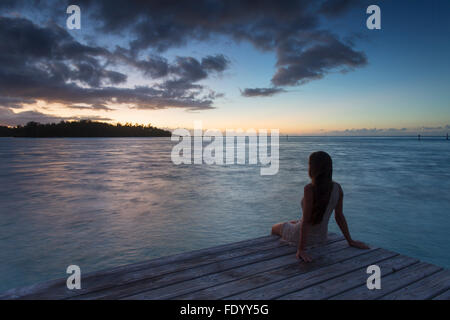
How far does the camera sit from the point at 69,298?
265 centimetres

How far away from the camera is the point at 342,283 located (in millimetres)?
2877

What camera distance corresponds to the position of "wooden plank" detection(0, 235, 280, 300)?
272 centimetres

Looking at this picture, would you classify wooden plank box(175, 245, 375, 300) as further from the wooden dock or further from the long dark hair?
the long dark hair

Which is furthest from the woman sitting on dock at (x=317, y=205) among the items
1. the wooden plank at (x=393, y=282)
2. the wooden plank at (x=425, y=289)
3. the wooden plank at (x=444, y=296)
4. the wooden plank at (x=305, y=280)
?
the wooden plank at (x=444, y=296)

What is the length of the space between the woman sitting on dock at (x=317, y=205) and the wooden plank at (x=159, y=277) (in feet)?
1.11

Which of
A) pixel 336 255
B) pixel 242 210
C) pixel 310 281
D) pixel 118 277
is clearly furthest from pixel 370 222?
pixel 118 277

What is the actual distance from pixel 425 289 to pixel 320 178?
5.11 feet

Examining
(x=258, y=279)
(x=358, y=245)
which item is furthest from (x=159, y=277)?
(x=358, y=245)

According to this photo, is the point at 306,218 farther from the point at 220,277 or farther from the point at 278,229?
the point at 220,277

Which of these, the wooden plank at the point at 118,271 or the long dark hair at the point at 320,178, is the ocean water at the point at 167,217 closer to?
the wooden plank at the point at 118,271

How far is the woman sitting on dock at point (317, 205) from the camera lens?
3277 mm
